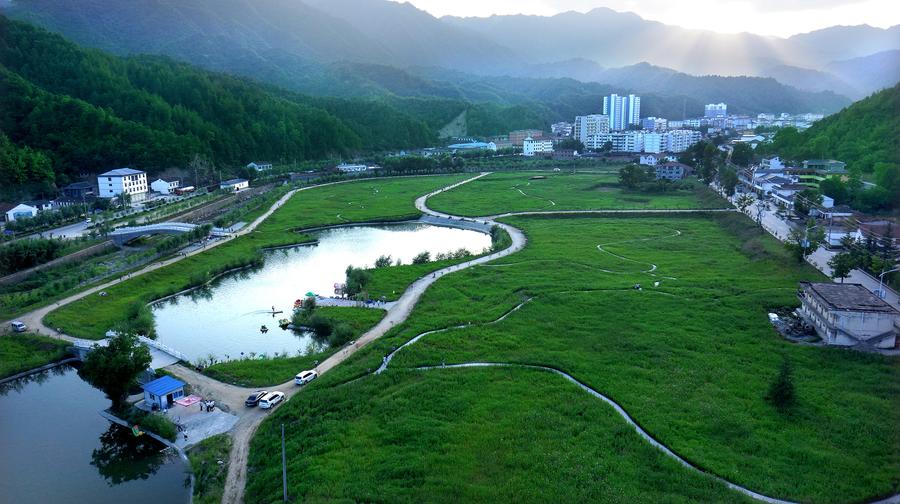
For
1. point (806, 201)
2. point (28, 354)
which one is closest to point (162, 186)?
point (28, 354)

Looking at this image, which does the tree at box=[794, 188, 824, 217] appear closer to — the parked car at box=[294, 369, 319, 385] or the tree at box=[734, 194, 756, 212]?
the tree at box=[734, 194, 756, 212]

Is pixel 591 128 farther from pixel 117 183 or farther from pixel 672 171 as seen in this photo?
pixel 117 183

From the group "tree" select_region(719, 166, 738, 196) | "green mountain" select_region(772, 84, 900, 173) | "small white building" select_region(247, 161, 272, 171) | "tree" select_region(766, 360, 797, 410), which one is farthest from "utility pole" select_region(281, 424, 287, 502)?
"small white building" select_region(247, 161, 272, 171)

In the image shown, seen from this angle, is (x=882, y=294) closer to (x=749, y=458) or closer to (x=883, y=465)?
(x=883, y=465)

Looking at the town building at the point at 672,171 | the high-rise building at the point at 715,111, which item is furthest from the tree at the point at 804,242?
the high-rise building at the point at 715,111

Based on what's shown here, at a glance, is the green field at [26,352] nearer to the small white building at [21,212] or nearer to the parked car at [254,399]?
the parked car at [254,399]

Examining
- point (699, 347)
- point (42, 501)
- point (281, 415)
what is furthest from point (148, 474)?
point (699, 347)

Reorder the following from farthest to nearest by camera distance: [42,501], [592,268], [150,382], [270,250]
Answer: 1. [270,250]
2. [592,268]
3. [150,382]
4. [42,501]
